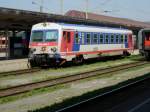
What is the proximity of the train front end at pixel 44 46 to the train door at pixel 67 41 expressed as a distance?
1.55 feet

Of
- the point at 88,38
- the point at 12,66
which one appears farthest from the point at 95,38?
the point at 12,66

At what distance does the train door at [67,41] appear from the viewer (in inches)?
1002

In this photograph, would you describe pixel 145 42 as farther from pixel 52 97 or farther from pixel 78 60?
pixel 52 97

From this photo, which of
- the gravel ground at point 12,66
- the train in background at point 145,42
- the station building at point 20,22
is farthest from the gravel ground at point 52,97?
the train in background at point 145,42

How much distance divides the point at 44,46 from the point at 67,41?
1.51 m

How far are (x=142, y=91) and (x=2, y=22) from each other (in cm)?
2399

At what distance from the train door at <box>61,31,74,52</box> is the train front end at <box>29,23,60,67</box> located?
0.47m

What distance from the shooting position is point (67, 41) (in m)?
25.8

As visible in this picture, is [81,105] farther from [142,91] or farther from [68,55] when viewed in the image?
[68,55]

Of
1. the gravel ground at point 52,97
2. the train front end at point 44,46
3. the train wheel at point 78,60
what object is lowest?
the gravel ground at point 52,97

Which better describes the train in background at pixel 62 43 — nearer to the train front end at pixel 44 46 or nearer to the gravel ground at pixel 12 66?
the train front end at pixel 44 46

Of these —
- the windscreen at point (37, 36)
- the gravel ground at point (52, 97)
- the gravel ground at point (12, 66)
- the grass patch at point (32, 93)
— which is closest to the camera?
the gravel ground at point (52, 97)

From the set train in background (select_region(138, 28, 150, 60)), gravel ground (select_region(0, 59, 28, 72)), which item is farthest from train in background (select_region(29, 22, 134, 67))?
train in background (select_region(138, 28, 150, 60))

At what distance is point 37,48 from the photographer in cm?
2611
